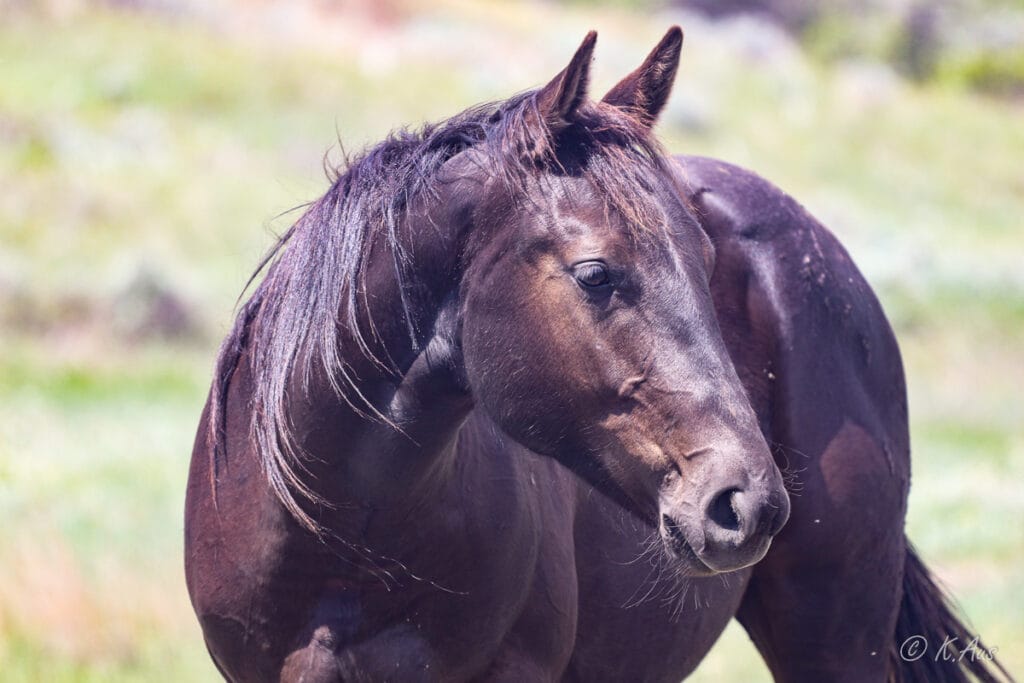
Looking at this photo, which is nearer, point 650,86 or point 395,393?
point 395,393

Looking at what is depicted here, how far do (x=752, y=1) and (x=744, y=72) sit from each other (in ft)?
46.8

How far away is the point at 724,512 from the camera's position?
2.51 meters

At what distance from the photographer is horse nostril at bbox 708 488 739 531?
98.1 inches

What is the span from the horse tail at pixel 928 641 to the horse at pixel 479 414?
3.71 feet

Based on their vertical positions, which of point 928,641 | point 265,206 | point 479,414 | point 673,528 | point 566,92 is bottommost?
point 265,206

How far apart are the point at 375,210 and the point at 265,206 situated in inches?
662

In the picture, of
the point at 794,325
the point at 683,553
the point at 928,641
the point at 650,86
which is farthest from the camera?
the point at 928,641

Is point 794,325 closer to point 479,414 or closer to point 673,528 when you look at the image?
point 479,414

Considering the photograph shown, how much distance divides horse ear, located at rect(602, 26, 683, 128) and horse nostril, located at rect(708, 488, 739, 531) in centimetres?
92

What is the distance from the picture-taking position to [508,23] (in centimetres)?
3183

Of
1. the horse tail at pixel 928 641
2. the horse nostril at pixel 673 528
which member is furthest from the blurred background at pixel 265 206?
the horse tail at pixel 928 641

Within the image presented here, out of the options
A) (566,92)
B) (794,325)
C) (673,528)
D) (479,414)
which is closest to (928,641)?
(794,325)

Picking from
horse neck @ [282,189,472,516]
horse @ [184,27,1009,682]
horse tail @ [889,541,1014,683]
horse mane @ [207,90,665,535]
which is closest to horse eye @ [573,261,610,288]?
horse @ [184,27,1009,682]

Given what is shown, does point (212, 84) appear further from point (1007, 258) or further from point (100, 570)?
point (100, 570)
